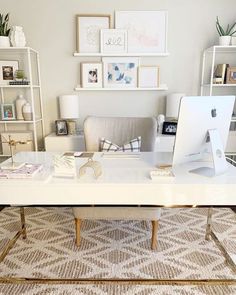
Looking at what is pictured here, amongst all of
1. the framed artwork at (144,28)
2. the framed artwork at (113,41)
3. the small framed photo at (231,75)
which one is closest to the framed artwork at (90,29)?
the framed artwork at (113,41)

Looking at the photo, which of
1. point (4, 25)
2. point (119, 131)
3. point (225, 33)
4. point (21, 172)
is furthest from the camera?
point (225, 33)

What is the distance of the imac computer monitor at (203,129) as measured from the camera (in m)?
1.38

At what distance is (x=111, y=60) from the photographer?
3.32 m

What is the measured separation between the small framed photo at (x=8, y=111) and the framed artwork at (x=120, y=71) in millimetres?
1215

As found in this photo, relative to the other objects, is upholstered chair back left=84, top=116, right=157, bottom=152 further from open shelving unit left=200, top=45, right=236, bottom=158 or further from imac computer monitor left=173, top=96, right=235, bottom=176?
open shelving unit left=200, top=45, right=236, bottom=158

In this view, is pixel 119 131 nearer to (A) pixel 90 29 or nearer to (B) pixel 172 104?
(B) pixel 172 104

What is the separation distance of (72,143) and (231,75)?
6.90ft

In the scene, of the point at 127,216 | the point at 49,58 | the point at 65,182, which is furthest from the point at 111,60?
the point at 65,182

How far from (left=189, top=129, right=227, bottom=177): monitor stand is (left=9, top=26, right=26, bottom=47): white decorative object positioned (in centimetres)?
249

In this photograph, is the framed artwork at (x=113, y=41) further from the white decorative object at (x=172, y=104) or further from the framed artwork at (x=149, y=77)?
the white decorative object at (x=172, y=104)

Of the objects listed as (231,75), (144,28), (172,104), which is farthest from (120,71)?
(231,75)

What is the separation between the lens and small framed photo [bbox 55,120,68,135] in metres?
3.26

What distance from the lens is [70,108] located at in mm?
3225

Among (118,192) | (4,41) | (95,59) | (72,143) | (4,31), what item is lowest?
(72,143)
